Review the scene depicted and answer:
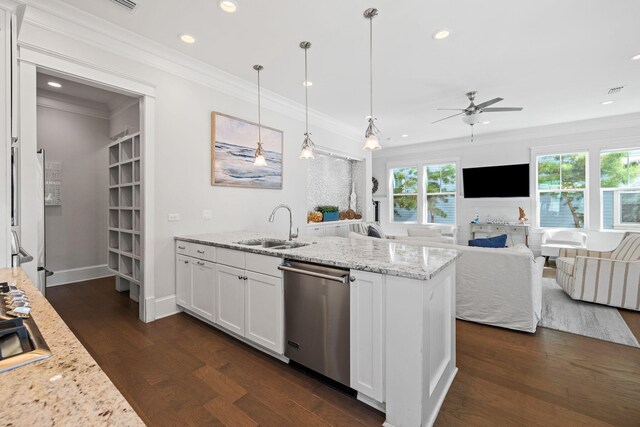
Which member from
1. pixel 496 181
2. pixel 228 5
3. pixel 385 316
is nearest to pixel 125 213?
pixel 228 5

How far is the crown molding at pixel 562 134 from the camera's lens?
549 cm

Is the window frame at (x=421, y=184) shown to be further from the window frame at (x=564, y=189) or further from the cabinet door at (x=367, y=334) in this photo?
the cabinet door at (x=367, y=334)

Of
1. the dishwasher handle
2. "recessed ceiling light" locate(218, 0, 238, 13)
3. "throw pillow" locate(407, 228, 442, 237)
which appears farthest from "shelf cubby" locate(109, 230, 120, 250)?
"throw pillow" locate(407, 228, 442, 237)

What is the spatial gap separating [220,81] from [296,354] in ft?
10.6

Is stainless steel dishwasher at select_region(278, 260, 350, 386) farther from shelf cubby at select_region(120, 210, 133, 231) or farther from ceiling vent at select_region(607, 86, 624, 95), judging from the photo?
ceiling vent at select_region(607, 86, 624, 95)

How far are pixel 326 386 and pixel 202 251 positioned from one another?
5.69 ft

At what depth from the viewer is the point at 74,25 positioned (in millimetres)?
2543

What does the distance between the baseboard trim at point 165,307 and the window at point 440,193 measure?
21.2ft

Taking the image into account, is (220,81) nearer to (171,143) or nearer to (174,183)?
(171,143)

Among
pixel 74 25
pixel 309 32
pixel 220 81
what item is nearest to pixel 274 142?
pixel 220 81

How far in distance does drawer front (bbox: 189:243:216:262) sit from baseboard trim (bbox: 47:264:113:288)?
105 inches

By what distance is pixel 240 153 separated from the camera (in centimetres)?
388

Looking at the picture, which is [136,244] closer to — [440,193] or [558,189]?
[440,193]

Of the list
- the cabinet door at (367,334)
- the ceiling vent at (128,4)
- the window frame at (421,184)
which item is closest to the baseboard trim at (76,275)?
the ceiling vent at (128,4)
